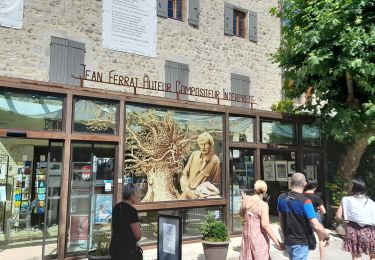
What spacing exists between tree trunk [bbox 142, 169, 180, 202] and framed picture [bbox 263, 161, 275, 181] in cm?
510

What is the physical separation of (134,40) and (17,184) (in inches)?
242

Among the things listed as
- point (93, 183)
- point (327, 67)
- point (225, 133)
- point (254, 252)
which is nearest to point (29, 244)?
point (93, 183)

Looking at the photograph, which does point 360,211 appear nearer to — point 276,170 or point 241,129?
point 241,129

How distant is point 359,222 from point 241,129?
186 inches

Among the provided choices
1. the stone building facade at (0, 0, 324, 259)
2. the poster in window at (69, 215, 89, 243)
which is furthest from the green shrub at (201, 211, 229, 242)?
the poster in window at (69, 215, 89, 243)

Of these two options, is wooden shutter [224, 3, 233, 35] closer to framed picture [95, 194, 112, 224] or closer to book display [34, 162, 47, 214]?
book display [34, 162, 47, 214]

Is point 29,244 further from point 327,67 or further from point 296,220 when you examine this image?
point 327,67

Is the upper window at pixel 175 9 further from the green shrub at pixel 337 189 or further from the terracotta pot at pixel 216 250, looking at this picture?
the terracotta pot at pixel 216 250

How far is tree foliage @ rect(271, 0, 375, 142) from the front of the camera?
9.38 m

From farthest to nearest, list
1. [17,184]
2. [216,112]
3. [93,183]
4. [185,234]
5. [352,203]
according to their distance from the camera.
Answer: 1. [17,184]
2. [216,112]
3. [185,234]
4. [93,183]
5. [352,203]

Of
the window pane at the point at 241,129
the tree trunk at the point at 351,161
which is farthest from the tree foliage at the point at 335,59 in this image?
the window pane at the point at 241,129

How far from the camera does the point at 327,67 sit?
9961mm

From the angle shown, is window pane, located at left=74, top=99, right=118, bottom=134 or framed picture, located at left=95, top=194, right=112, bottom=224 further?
framed picture, located at left=95, top=194, right=112, bottom=224

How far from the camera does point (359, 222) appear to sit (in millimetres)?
5906
